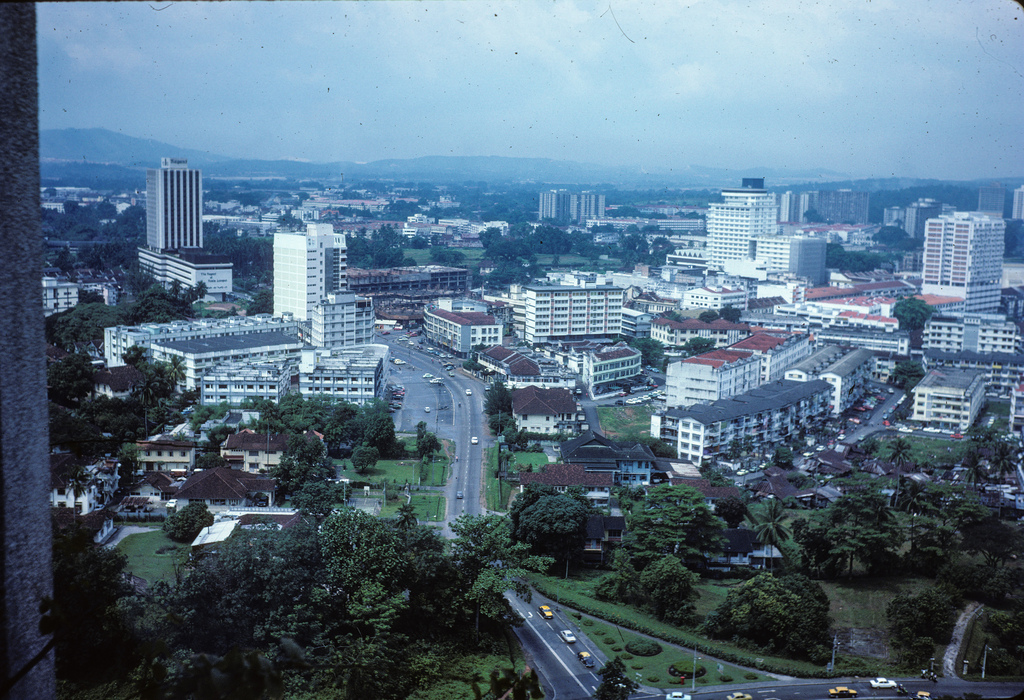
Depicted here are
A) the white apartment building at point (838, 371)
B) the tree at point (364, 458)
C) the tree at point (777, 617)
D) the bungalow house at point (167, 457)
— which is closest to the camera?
the tree at point (777, 617)

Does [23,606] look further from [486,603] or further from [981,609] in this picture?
[981,609]

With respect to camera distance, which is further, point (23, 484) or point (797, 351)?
point (797, 351)

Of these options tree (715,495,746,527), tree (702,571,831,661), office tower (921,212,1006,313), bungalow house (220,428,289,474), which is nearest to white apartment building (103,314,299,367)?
bungalow house (220,428,289,474)

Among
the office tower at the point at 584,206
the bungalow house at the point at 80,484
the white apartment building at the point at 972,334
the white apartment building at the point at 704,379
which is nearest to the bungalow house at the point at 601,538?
the bungalow house at the point at 80,484

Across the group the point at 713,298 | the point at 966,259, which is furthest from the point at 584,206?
the point at 966,259

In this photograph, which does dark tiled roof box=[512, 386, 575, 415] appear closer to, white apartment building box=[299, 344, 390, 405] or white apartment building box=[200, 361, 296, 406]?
white apartment building box=[299, 344, 390, 405]

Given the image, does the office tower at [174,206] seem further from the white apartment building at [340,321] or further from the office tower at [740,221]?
the office tower at [740,221]

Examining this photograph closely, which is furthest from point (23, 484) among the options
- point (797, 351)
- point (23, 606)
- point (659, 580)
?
point (797, 351)

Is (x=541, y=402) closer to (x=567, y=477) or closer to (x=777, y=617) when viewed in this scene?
(x=567, y=477)
